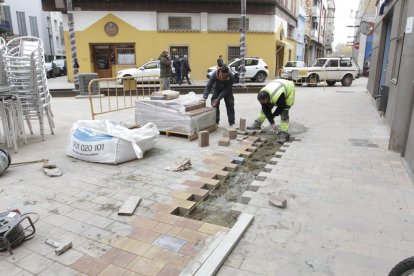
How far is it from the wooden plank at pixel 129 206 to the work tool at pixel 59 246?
688 mm

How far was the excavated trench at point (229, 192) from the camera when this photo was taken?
3668 millimetres

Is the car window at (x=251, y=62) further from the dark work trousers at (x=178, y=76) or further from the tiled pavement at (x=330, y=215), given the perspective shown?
the tiled pavement at (x=330, y=215)

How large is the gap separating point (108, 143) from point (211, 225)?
96.6 inches


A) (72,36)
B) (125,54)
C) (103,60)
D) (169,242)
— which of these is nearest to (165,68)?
(72,36)

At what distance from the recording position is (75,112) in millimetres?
10078

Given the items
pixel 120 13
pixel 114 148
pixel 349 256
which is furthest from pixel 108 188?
pixel 120 13

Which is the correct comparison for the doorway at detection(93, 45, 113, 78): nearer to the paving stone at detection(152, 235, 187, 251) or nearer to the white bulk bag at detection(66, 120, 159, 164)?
the white bulk bag at detection(66, 120, 159, 164)

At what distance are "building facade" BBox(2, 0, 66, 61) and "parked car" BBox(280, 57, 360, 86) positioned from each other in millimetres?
34270

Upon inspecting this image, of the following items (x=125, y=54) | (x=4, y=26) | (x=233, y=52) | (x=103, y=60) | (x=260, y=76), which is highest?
(x=4, y=26)

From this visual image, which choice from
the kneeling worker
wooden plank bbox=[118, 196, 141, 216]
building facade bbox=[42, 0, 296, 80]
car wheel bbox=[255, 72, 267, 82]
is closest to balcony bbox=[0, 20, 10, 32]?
building facade bbox=[42, 0, 296, 80]

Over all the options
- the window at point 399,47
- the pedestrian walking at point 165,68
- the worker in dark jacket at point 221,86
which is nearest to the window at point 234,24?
the pedestrian walking at point 165,68

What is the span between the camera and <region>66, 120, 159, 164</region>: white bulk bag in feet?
16.8

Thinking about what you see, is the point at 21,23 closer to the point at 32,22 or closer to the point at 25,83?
the point at 32,22

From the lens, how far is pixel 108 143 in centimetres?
510
